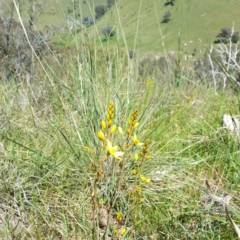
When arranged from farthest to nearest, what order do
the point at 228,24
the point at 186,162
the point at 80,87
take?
the point at 228,24 < the point at 80,87 < the point at 186,162

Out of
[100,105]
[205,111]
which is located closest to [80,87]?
[100,105]

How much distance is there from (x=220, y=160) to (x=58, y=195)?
0.73 m

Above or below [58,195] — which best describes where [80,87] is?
above

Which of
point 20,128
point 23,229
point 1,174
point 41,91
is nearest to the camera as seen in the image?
point 23,229

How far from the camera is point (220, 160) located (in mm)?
Answer: 1269

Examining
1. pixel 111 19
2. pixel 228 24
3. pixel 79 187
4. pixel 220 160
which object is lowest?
pixel 228 24

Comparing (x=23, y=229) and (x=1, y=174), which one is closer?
(x=23, y=229)

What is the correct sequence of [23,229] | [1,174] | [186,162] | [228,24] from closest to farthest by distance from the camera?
[23,229] < [1,174] < [186,162] < [228,24]

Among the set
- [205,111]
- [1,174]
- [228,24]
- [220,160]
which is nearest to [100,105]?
[1,174]

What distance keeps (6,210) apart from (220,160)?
91 cm

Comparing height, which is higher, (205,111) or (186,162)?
(186,162)

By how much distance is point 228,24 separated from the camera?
179 ft

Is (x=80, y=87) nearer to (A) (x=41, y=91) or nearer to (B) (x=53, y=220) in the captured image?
(B) (x=53, y=220)

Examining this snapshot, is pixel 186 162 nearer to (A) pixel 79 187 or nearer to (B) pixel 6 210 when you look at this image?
(A) pixel 79 187
